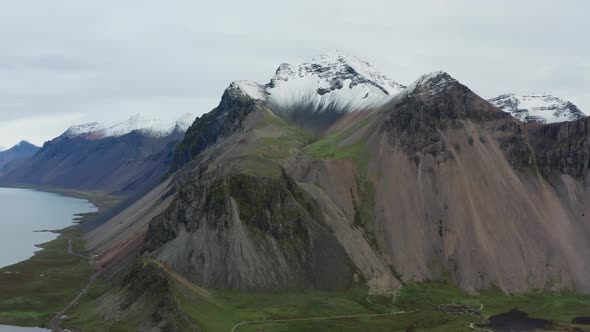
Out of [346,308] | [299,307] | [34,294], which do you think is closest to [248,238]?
[299,307]

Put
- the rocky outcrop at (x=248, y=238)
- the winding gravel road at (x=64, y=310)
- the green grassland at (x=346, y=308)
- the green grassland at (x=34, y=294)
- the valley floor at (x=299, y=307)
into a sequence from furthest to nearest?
the rocky outcrop at (x=248, y=238) < the green grassland at (x=34, y=294) < the valley floor at (x=299, y=307) < the green grassland at (x=346, y=308) < the winding gravel road at (x=64, y=310)

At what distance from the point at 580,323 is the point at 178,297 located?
110 metres

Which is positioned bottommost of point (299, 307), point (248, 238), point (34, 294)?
point (34, 294)

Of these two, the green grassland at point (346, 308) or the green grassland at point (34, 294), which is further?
the green grassland at point (34, 294)

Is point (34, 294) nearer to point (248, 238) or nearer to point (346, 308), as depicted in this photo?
point (248, 238)

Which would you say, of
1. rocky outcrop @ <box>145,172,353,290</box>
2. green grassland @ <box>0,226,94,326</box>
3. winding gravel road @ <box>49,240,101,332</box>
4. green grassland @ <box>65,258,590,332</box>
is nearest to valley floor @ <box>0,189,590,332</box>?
green grassland @ <box>65,258,590,332</box>

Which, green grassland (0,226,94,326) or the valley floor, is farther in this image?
green grassland (0,226,94,326)

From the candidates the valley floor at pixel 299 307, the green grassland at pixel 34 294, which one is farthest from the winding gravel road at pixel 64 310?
the green grassland at pixel 34 294

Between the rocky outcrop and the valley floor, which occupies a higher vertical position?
the rocky outcrop

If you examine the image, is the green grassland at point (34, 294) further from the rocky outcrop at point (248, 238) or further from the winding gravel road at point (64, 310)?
the rocky outcrop at point (248, 238)

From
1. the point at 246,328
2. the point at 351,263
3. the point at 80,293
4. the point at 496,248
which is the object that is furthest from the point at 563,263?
the point at 80,293

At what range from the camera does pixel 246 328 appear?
140 meters

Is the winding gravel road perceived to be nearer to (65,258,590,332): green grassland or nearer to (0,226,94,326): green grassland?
(0,226,94,326): green grassland

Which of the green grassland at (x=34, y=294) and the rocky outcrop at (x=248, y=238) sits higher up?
the rocky outcrop at (x=248, y=238)
